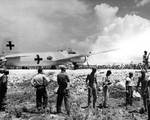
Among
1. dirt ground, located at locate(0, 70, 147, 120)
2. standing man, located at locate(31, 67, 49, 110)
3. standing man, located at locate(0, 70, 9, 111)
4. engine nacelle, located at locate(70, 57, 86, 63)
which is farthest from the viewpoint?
engine nacelle, located at locate(70, 57, 86, 63)

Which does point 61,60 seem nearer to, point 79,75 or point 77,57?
point 77,57

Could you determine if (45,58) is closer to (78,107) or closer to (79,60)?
(79,60)

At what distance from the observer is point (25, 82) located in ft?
75.8

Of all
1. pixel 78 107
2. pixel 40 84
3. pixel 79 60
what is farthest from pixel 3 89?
pixel 79 60

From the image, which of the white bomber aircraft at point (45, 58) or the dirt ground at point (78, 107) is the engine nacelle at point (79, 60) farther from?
the dirt ground at point (78, 107)

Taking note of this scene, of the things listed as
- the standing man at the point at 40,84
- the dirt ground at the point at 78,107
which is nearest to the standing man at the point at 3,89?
the dirt ground at the point at 78,107

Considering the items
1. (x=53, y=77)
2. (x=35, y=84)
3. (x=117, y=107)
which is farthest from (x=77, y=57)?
(x=35, y=84)

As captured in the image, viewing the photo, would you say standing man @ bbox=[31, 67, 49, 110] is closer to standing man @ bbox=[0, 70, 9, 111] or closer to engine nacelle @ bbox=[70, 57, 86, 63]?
standing man @ bbox=[0, 70, 9, 111]

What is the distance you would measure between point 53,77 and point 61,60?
15199 millimetres

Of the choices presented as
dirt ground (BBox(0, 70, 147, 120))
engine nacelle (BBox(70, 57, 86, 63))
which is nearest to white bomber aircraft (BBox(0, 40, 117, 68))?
engine nacelle (BBox(70, 57, 86, 63))

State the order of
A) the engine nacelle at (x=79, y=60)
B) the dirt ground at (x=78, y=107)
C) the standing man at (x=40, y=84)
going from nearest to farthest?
the dirt ground at (x=78, y=107) < the standing man at (x=40, y=84) < the engine nacelle at (x=79, y=60)

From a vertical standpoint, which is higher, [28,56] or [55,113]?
[28,56]

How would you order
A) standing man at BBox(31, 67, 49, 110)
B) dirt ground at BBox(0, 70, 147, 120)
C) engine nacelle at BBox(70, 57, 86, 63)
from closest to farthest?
1. dirt ground at BBox(0, 70, 147, 120)
2. standing man at BBox(31, 67, 49, 110)
3. engine nacelle at BBox(70, 57, 86, 63)

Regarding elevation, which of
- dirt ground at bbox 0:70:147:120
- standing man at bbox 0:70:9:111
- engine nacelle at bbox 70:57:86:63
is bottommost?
dirt ground at bbox 0:70:147:120
